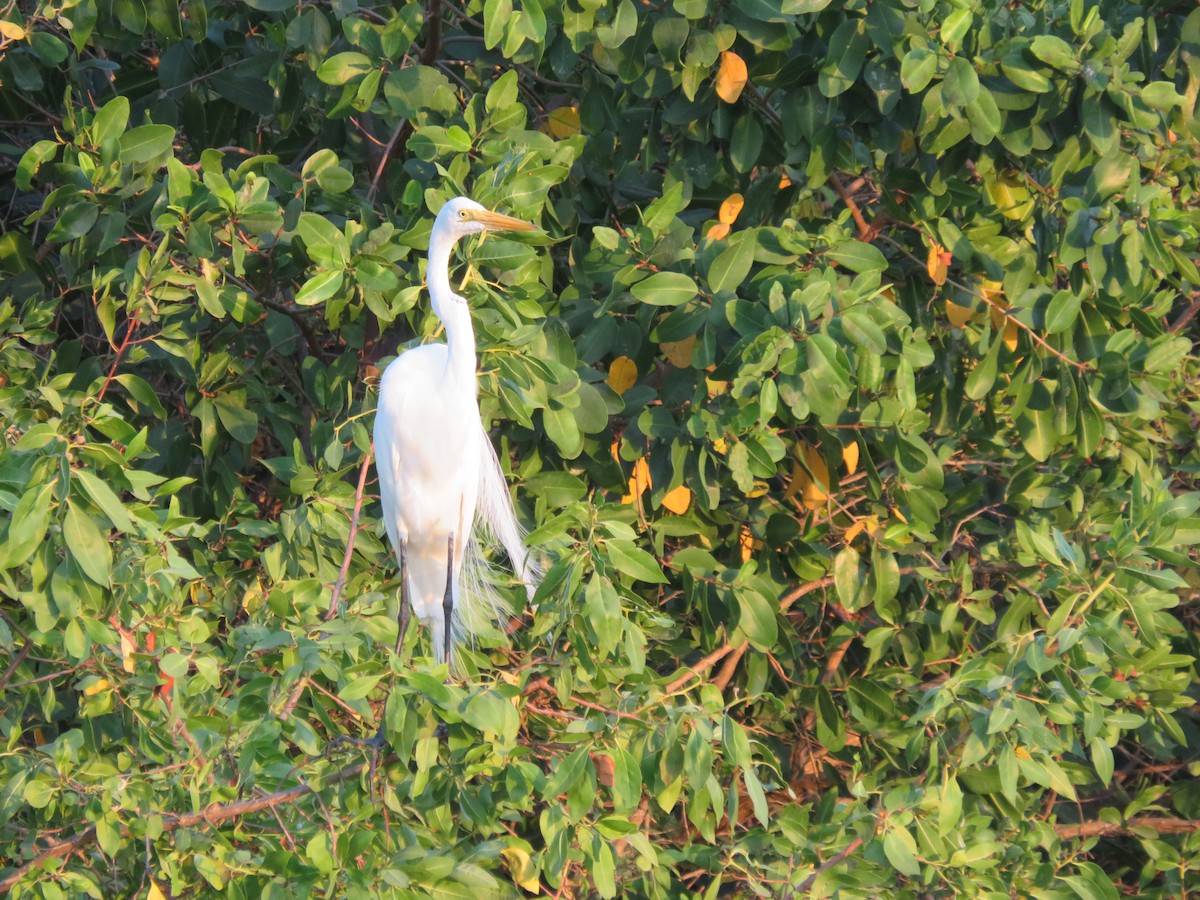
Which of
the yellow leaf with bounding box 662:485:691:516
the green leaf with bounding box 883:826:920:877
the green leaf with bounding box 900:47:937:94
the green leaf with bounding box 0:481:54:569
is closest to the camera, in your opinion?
the green leaf with bounding box 0:481:54:569

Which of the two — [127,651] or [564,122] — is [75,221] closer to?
[127,651]

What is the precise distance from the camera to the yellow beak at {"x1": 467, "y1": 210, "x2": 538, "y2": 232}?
2.47 meters

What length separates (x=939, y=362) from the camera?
309cm

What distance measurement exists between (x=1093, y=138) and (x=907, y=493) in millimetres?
811

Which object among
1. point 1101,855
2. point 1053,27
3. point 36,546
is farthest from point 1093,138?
point 1101,855

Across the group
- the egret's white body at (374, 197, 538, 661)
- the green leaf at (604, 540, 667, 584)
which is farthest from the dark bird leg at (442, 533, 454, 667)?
the green leaf at (604, 540, 667, 584)

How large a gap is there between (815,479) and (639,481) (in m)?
0.39

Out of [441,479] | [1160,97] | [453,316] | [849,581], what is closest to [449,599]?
[441,479]

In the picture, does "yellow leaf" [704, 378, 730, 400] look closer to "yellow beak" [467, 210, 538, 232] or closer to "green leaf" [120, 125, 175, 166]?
"yellow beak" [467, 210, 538, 232]

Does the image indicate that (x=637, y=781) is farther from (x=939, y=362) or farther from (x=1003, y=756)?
(x=939, y=362)

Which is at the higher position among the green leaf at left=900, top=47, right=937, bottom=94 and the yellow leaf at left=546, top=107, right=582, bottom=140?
the green leaf at left=900, top=47, right=937, bottom=94

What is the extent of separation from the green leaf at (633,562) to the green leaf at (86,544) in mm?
734

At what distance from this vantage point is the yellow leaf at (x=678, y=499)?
2.76 meters

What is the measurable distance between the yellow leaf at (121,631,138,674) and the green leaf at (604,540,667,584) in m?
0.85
